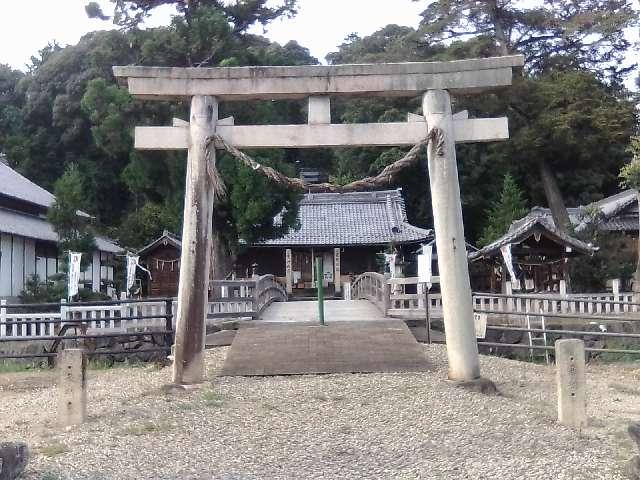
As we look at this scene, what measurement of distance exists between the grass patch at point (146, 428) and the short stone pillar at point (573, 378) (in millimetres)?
4225

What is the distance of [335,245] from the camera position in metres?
35.8

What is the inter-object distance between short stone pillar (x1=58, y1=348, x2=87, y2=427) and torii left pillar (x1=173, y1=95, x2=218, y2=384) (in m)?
1.82

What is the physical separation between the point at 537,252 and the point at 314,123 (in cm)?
1716

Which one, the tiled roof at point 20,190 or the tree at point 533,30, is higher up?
the tree at point 533,30

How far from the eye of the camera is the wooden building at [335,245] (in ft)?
117

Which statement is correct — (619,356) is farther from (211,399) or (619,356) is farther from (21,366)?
(21,366)

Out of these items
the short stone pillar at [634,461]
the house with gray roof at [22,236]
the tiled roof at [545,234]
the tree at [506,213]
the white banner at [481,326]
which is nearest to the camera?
the short stone pillar at [634,461]

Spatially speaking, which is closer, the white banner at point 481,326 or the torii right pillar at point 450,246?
the torii right pillar at point 450,246

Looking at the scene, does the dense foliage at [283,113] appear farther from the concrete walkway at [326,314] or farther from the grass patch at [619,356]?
the grass patch at [619,356]

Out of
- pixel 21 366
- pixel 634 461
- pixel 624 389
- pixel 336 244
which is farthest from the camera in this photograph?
pixel 336 244

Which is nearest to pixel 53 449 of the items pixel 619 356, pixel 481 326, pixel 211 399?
pixel 211 399

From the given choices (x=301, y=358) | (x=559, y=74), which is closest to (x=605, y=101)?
(x=559, y=74)

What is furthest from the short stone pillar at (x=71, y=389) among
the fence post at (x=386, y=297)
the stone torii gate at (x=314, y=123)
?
the fence post at (x=386, y=297)

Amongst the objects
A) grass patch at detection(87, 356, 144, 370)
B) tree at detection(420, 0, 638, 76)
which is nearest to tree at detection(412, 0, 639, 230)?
tree at detection(420, 0, 638, 76)
